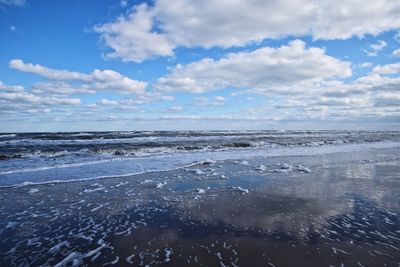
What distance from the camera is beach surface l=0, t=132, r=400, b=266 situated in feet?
15.2

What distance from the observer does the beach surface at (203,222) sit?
4.63 m

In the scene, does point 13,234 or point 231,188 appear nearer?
point 13,234

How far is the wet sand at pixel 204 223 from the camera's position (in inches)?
182

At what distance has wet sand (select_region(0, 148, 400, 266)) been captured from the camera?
463cm

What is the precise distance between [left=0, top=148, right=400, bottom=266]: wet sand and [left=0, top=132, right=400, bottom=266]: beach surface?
2 centimetres

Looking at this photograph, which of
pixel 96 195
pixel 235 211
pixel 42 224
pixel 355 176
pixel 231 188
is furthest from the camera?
pixel 355 176

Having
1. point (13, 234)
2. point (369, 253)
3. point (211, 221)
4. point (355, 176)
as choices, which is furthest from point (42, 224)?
point (355, 176)

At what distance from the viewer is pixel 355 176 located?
11523 mm

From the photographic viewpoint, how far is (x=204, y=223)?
6.23 m

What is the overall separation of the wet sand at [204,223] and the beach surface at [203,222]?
2 cm

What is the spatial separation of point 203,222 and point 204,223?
0.23 ft

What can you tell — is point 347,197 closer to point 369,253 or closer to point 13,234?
point 369,253

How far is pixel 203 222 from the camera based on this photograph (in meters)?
6.30

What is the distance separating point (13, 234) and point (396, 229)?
7.35 m
